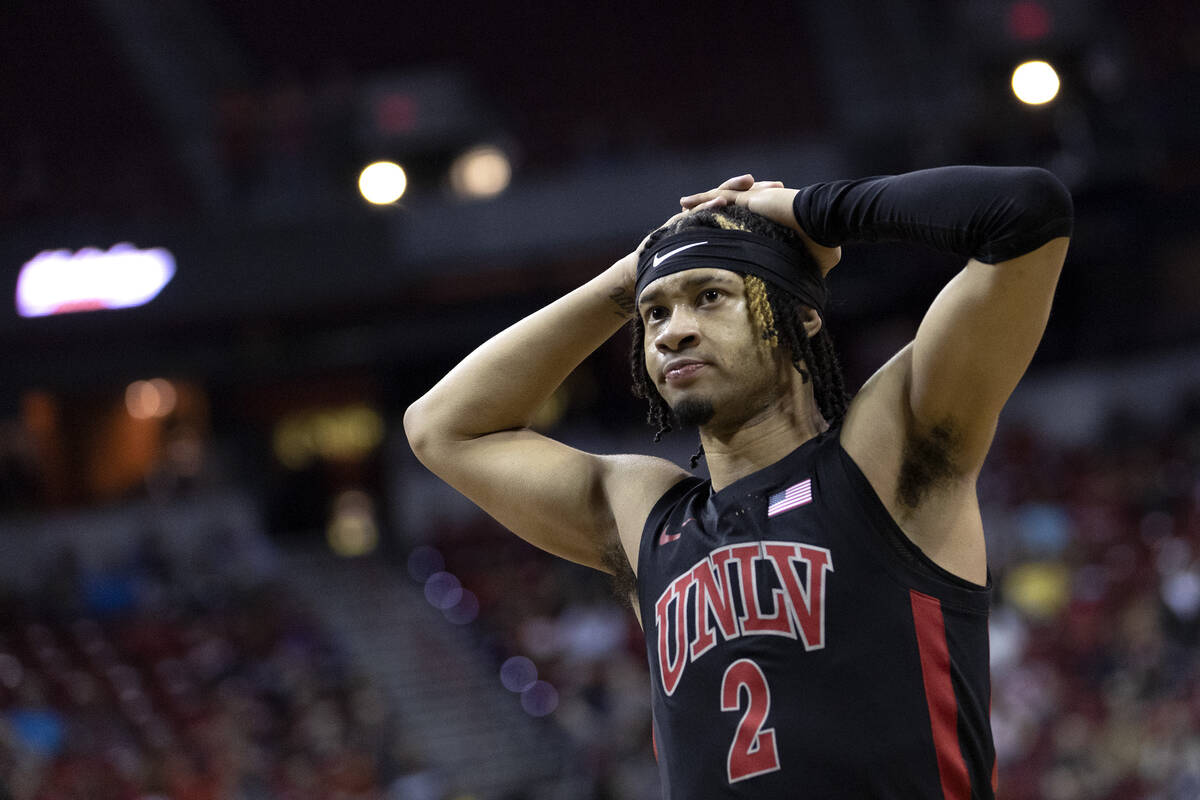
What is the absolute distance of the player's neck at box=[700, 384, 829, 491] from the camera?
2174 millimetres

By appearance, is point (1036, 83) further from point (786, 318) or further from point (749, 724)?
point (749, 724)

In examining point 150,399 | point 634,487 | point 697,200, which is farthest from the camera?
point 150,399

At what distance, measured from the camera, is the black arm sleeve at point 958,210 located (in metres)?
1.81

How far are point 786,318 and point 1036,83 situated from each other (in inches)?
200

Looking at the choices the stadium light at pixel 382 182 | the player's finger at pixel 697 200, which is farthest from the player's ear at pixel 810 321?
the stadium light at pixel 382 182

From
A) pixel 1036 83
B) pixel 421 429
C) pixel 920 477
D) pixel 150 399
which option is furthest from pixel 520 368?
pixel 150 399

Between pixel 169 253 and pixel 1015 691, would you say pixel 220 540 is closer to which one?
pixel 169 253

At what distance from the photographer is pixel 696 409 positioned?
2.10 metres

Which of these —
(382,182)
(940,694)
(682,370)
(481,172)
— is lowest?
(940,694)

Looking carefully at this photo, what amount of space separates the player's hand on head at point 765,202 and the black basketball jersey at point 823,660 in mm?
319

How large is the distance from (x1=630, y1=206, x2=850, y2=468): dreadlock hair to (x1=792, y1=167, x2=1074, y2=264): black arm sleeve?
0.16 meters

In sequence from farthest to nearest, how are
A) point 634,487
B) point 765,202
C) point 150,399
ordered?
point 150,399 < point 634,487 < point 765,202

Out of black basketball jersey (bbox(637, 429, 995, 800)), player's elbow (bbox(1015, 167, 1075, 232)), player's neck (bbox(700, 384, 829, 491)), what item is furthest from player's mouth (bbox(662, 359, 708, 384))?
player's elbow (bbox(1015, 167, 1075, 232))

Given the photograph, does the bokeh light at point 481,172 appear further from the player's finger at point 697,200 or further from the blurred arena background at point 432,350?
the player's finger at point 697,200
